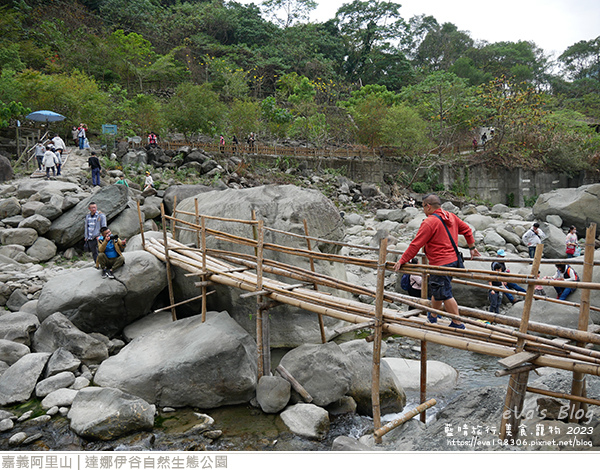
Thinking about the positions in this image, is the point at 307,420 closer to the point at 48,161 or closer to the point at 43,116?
the point at 48,161

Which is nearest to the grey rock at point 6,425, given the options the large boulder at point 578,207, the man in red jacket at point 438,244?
the man in red jacket at point 438,244

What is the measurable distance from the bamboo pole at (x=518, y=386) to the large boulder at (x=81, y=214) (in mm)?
9090

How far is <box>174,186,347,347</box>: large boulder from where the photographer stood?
6.60 meters

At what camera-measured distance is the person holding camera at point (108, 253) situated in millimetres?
6570

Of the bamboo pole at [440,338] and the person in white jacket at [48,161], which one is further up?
the person in white jacket at [48,161]

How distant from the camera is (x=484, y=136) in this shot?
75.8 ft

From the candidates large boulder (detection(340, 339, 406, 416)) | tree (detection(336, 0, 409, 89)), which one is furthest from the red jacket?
tree (detection(336, 0, 409, 89))

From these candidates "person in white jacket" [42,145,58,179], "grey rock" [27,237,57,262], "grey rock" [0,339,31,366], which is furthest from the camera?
"person in white jacket" [42,145,58,179]

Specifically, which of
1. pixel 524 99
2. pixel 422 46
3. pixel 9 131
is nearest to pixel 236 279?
pixel 9 131

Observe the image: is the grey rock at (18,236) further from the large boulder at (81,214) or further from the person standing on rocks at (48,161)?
the person standing on rocks at (48,161)

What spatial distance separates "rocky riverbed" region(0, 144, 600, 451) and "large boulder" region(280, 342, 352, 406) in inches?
0.7

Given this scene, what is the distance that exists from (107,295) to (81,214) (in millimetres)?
4227

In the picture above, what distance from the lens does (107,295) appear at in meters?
6.44

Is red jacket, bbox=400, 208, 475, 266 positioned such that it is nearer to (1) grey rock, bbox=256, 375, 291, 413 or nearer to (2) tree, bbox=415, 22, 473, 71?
(1) grey rock, bbox=256, 375, 291, 413
